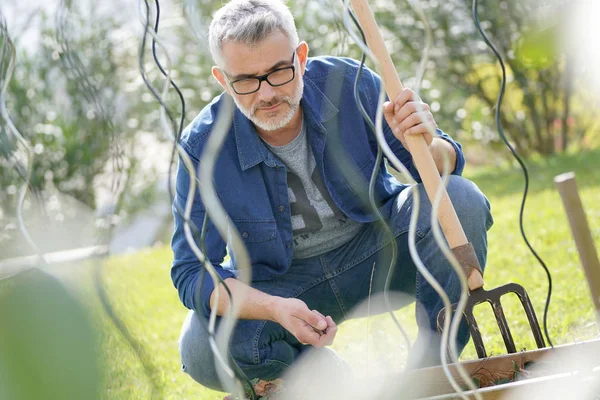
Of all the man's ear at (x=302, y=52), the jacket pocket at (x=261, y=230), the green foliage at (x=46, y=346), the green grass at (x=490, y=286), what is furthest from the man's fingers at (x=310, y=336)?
the green foliage at (x=46, y=346)

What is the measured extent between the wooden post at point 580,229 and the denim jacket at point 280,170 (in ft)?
1.24

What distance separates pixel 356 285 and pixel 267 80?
0.55m

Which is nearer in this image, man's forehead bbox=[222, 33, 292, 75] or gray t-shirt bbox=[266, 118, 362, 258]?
man's forehead bbox=[222, 33, 292, 75]

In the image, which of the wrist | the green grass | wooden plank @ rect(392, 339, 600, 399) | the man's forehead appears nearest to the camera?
wooden plank @ rect(392, 339, 600, 399)

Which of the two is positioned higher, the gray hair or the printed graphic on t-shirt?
the gray hair

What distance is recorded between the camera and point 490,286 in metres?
2.38

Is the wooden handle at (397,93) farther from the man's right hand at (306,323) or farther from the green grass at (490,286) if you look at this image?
the green grass at (490,286)

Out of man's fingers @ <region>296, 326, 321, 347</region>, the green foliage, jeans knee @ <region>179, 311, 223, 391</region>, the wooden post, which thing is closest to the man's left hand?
the wooden post

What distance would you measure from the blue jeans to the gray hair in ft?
1.56

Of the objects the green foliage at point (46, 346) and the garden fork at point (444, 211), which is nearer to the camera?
the green foliage at point (46, 346)

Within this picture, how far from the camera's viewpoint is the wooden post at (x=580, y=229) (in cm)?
133

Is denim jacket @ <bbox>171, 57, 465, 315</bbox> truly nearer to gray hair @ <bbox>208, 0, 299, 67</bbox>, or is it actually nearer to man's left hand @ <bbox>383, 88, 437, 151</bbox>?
gray hair @ <bbox>208, 0, 299, 67</bbox>

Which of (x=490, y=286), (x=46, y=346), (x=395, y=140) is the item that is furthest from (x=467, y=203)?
(x=46, y=346)

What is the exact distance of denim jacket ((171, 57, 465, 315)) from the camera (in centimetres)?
174
